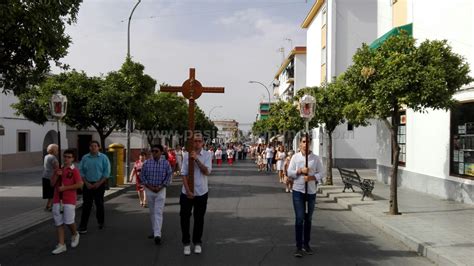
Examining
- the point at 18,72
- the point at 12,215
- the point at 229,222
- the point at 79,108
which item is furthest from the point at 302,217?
the point at 79,108

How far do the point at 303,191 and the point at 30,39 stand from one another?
4705 millimetres

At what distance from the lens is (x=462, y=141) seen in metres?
13.2

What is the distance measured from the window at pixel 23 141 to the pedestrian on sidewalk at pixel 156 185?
71.8ft

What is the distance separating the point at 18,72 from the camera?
864 cm

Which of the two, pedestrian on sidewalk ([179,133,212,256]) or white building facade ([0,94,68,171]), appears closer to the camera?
pedestrian on sidewalk ([179,133,212,256])

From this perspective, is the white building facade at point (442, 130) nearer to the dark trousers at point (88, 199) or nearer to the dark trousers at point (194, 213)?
the dark trousers at point (194, 213)

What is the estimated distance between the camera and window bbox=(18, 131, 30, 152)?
2767 centimetres

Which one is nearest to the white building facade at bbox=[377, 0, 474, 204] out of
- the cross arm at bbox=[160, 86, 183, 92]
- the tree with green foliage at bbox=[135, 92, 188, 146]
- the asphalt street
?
the asphalt street

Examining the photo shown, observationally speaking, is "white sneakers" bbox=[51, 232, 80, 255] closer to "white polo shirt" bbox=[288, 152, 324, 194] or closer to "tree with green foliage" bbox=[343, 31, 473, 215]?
"white polo shirt" bbox=[288, 152, 324, 194]

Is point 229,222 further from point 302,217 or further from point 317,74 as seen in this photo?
point 317,74

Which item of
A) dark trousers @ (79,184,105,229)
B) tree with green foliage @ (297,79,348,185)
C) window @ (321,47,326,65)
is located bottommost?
dark trousers @ (79,184,105,229)

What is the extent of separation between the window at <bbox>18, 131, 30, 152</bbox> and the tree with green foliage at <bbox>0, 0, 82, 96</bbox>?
66.2 feet

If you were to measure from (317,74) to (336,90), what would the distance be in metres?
20.2

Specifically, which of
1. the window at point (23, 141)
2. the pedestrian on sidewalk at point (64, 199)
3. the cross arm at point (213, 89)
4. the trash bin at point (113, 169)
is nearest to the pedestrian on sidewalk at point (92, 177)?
the pedestrian on sidewalk at point (64, 199)
